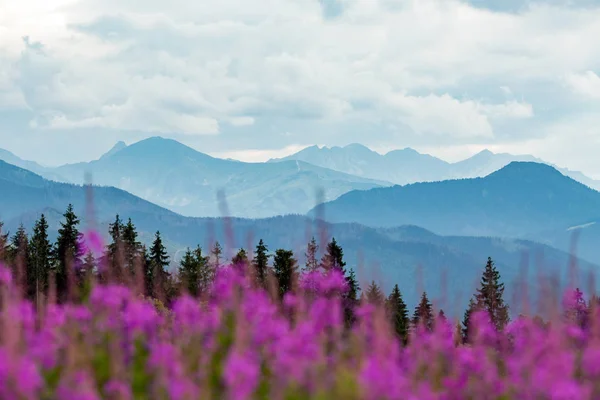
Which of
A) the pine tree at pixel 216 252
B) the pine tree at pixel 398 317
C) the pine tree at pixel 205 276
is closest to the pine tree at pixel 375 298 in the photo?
the pine tree at pixel 216 252

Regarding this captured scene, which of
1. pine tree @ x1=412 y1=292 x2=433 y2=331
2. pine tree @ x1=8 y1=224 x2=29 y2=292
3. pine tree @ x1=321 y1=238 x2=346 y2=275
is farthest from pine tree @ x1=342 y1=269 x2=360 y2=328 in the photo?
pine tree @ x1=8 y1=224 x2=29 y2=292

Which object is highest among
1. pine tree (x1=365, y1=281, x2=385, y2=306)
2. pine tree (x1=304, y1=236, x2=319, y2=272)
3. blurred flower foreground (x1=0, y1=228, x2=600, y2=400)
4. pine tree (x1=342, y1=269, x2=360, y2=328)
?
pine tree (x1=304, y1=236, x2=319, y2=272)

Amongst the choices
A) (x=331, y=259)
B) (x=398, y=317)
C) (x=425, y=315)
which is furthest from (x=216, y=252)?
(x=425, y=315)

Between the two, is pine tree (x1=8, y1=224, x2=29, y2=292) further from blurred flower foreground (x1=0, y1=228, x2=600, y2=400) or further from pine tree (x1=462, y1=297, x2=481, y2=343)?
pine tree (x1=462, y1=297, x2=481, y2=343)

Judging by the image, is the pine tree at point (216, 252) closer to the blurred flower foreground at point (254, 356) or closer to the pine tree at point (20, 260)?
the blurred flower foreground at point (254, 356)

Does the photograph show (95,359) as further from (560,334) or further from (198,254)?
(198,254)

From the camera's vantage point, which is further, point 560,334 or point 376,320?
point 560,334

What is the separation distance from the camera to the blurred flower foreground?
5.42 meters

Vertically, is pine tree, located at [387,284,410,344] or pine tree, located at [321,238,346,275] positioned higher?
pine tree, located at [321,238,346,275]

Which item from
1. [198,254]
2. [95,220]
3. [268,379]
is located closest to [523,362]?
[268,379]

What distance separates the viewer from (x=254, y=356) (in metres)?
7.10

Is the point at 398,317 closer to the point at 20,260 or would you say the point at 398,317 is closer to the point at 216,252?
the point at 216,252

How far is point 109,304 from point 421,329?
4.11 metres

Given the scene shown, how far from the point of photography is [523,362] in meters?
7.05
